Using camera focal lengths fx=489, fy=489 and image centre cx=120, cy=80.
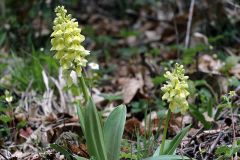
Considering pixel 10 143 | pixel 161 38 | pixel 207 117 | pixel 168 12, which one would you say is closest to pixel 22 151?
pixel 10 143

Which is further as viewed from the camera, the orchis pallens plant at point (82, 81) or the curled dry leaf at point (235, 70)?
the curled dry leaf at point (235, 70)

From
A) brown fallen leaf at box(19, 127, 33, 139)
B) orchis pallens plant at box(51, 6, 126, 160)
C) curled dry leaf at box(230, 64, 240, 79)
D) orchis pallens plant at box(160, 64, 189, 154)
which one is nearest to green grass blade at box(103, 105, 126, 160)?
orchis pallens plant at box(51, 6, 126, 160)

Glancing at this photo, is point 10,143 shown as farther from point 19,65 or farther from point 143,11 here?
point 143,11

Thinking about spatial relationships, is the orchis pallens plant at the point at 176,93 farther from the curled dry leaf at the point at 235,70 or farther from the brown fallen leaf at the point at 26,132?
the curled dry leaf at the point at 235,70

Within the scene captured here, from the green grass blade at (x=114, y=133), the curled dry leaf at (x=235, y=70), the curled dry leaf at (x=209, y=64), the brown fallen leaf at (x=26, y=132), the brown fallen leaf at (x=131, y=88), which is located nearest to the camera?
the green grass blade at (x=114, y=133)

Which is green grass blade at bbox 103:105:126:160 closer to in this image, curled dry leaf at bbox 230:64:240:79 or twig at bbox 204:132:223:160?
twig at bbox 204:132:223:160

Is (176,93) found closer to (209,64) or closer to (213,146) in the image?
(213,146)

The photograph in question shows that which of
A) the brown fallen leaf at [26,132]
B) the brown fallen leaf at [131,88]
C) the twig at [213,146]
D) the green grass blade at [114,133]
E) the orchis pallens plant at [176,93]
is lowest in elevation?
the brown fallen leaf at [26,132]

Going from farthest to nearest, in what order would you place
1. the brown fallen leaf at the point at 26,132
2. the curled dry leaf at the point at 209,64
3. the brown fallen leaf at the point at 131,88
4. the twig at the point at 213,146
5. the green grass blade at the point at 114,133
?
the curled dry leaf at the point at 209,64 < the brown fallen leaf at the point at 131,88 < the brown fallen leaf at the point at 26,132 < the twig at the point at 213,146 < the green grass blade at the point at 114,133

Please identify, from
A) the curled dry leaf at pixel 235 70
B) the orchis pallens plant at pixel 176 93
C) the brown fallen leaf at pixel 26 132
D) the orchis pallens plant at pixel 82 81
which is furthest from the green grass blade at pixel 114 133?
the curled dry leaf at pixel 235 70
